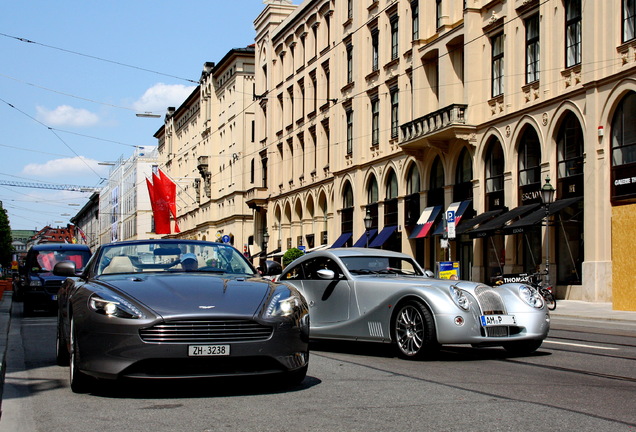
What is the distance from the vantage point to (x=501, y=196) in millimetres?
34219

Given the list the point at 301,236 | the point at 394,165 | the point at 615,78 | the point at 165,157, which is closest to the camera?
the point at 615,78

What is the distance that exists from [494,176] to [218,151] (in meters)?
51.1

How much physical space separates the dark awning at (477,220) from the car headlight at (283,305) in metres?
26.8

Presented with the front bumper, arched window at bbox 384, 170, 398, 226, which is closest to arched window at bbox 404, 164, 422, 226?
arched window at bbox 384, 170, 398, 226

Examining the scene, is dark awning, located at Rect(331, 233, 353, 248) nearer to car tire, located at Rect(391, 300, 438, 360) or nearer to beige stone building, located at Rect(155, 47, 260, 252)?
beige stone building, located at Rect(155, 47, 260, 252)

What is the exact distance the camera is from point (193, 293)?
7.26 m

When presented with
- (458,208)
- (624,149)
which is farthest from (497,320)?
(458,208)

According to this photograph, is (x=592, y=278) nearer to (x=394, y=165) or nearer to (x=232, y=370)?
(x=394, y=165)

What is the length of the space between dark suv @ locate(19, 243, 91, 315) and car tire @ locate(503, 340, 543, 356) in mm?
12821

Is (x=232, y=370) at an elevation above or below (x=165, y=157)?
below

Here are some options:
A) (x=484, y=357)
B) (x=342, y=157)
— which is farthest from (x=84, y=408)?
(x=342, y=157)

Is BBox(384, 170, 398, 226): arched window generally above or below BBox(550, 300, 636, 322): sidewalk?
above

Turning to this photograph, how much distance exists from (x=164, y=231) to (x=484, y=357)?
52.7 meters

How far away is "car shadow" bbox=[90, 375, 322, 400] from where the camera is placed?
7258 millimetres
